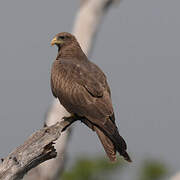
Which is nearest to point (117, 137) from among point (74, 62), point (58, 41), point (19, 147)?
point (19, 147)

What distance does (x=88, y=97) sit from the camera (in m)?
10.5

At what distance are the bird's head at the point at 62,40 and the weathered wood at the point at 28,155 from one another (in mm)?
4089

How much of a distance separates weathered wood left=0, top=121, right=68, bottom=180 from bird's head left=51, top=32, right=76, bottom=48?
4.09 metres

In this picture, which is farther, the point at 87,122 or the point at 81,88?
the point at 81,88

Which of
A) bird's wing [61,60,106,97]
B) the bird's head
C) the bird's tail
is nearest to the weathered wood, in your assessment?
the bird's tail

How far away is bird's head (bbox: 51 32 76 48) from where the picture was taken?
1278 centimetres

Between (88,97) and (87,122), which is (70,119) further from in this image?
(88,97)

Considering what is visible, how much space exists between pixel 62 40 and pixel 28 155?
471 cm

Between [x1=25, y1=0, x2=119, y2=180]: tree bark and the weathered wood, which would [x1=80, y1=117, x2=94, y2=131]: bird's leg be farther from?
[x1=25, y1=0, x2=119, y2=180]: tree bark

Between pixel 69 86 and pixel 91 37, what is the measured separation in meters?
7.02

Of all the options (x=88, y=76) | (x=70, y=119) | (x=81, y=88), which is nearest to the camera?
(x=70, y=119)

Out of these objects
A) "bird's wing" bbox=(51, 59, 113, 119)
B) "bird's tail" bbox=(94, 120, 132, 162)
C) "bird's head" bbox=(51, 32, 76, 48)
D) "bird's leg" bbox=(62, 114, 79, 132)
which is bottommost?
"bird's tail" bbox=(94, 120, 132, 162)

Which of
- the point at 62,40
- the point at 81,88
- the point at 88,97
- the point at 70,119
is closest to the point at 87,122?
the point at 70,119

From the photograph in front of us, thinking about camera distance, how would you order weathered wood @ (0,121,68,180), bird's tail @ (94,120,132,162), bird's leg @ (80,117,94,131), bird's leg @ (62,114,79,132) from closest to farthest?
weathered wood @ (0,121,68,180) < bird's tail @ (94,120,132,162) < bird's leg @ (62,114,79,132) < bird's leg @ (80,117,94,131)
